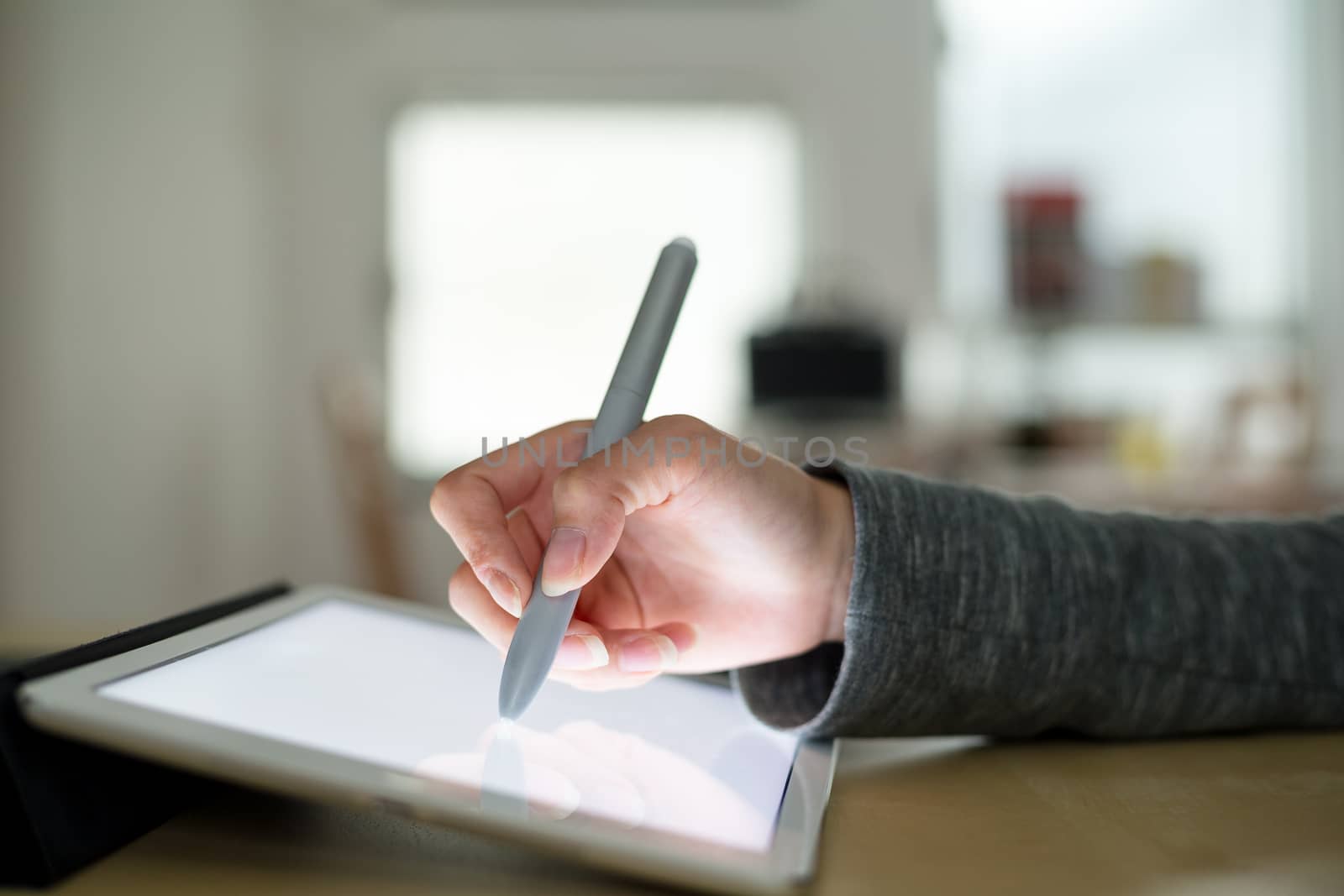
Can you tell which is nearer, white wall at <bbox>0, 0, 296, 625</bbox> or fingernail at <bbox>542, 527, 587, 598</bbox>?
fingernail at <bbox>542, 527, 587, 598</bbox>

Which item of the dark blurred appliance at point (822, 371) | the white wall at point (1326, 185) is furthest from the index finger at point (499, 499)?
the white wall at point (1326, 185)


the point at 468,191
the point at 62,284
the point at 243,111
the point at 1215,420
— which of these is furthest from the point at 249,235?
the point at 1215,420

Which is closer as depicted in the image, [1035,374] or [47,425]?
[47,425]

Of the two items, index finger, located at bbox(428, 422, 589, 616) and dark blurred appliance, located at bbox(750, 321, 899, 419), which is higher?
index finger, located at bbox(428, 422, 589, 616)

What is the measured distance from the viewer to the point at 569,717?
30cm

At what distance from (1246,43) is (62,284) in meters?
2.83

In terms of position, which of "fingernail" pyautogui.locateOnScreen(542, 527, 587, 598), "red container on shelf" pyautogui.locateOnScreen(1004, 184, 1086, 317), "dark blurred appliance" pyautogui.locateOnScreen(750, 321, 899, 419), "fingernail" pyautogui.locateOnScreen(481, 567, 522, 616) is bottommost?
"dark blurred appliance" pyautogui.locateOnScreen(750, 321, 899, 419)

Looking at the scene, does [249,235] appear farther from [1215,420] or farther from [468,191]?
[1215,420]

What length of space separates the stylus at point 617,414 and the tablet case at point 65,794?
87mm

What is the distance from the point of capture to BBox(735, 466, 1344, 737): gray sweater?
33 cm

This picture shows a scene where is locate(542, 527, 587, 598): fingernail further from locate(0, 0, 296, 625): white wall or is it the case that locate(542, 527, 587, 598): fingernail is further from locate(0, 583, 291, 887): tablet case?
locate(0, 0, 296, 625): white wall

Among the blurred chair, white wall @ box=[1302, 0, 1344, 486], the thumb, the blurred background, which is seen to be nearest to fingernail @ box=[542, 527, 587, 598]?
the thumb

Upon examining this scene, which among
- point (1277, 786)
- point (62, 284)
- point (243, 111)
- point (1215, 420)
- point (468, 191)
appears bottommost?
point (1215, 420)

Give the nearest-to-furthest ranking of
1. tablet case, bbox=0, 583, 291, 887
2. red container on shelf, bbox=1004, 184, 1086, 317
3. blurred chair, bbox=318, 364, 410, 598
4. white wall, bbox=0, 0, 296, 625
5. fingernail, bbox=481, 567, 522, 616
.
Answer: tablet case, bbox=0, 583, 291, 887
fingernail, bbox=481, 567, 522, 616
white wall, bbox=0, 0, 296, 625
blurred chair, bbox=318, 364, 410, 598
red container on shelf, bbox=1004, 184, 1086, 317
